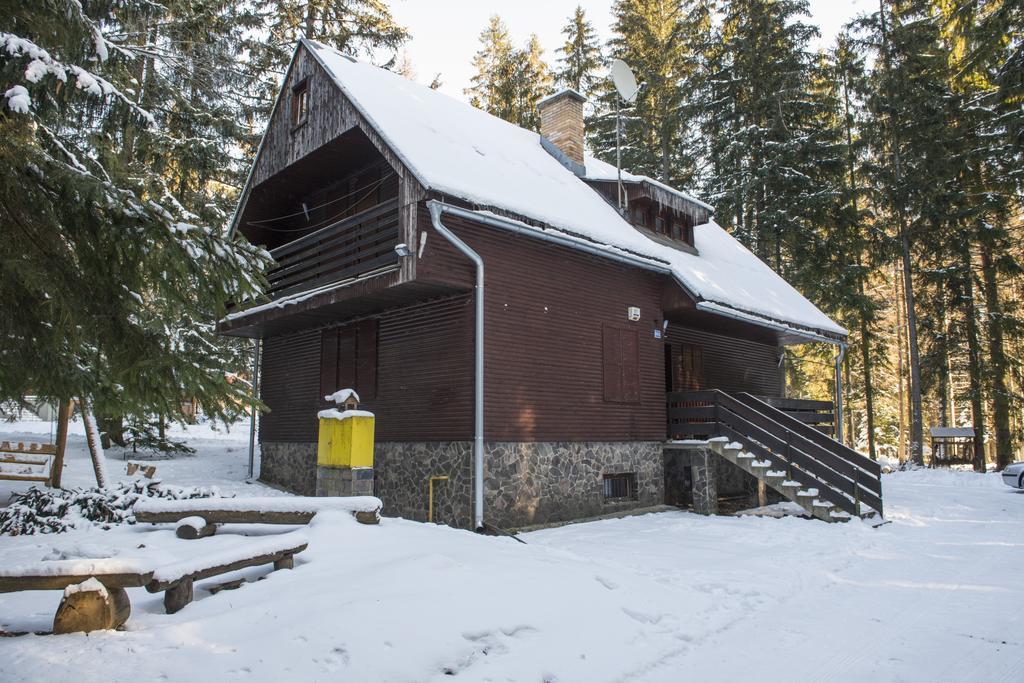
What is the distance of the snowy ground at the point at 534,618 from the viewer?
14.7 ft

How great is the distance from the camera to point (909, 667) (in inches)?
199

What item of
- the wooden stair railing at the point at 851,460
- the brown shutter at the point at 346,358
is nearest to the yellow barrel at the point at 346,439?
the brown shutter at the point at 346,358

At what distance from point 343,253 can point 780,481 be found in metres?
9.29

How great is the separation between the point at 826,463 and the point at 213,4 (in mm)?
15811

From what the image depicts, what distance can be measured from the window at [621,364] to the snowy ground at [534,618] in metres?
4.69

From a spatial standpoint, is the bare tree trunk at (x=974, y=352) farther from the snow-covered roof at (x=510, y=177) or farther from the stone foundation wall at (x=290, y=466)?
the stone foundation wall at (x=290, y=466)

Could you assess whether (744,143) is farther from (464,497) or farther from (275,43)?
(464,497)

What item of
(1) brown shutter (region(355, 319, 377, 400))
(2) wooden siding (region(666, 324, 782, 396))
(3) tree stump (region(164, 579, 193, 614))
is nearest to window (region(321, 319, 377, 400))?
(1) brown shutter (region(355, 319, 377, 400))

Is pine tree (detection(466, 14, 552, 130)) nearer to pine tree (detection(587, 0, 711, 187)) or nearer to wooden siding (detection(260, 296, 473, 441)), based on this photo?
pine tree (detection(587, 0, 711, 187))

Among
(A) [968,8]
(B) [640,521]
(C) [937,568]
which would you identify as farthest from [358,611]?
(A) [968,8]

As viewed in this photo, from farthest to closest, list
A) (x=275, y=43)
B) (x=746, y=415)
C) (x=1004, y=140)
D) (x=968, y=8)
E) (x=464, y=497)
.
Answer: (x=1004, y=140)
(x=275, y=43)
(x=968, y=8)
(x=746, y=415)
(x=464, y=497)

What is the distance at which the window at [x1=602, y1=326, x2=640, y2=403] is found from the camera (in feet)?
44.9

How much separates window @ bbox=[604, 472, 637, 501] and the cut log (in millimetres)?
8099

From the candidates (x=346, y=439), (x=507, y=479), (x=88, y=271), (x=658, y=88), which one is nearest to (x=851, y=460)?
(x=507, y=479)
